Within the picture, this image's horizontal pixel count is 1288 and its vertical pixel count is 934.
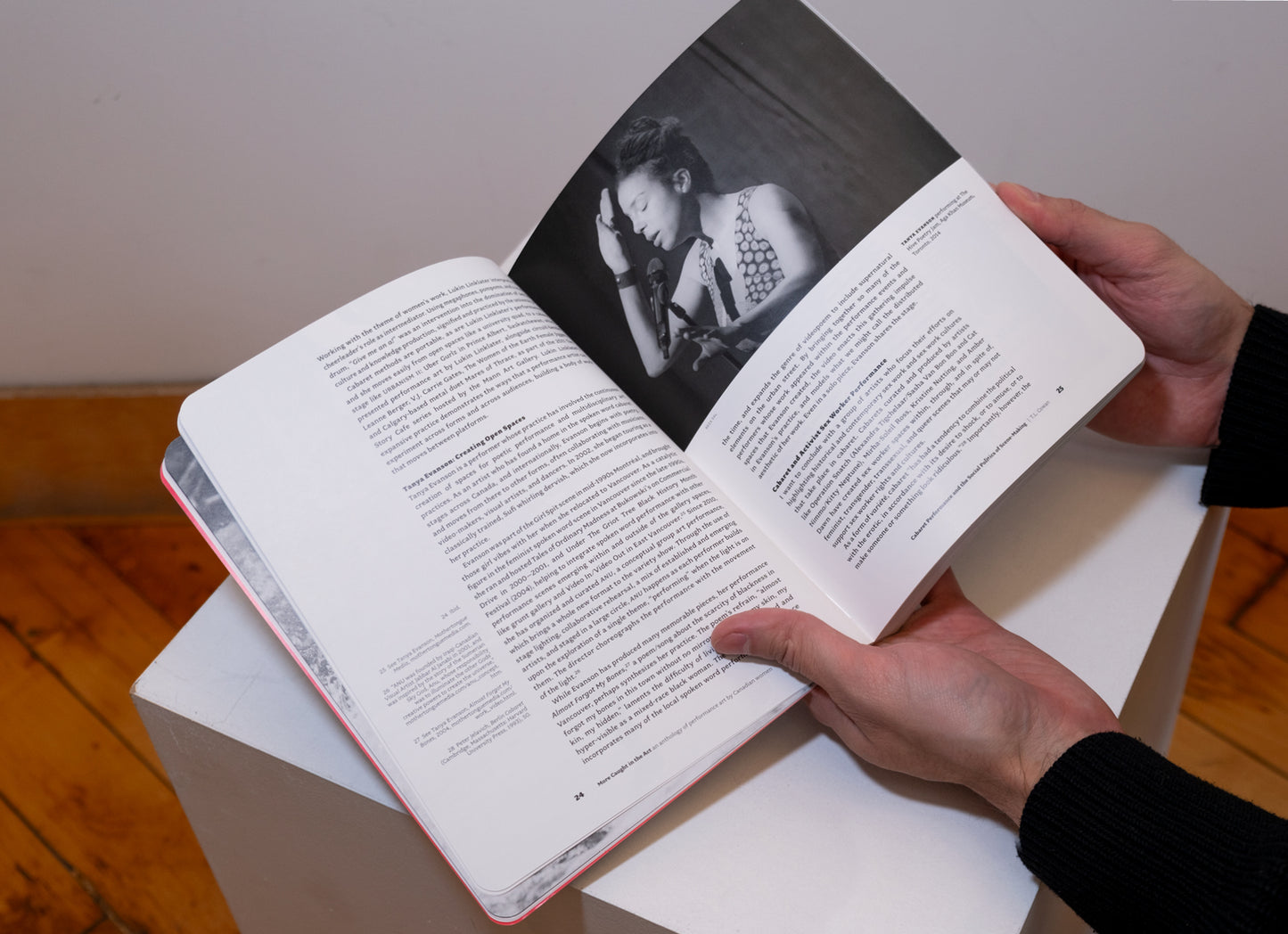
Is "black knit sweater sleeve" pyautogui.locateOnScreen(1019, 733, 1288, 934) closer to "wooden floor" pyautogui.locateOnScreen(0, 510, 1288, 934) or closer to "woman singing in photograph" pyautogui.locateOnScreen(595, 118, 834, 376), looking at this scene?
"woman singing in photograph" pyautogui.locateOnScreen(595, 118, 834, 376)

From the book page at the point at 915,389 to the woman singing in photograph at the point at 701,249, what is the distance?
0.02 m

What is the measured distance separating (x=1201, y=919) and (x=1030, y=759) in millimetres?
96

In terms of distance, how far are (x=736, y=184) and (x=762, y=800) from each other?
1.05ft

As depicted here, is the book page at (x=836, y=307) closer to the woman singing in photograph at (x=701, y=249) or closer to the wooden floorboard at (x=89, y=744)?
the woman singing in photograph at (x=701, y=249)

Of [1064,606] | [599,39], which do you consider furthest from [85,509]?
[1064,606]

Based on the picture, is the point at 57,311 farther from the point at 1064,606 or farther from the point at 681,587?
the point at 1064,606

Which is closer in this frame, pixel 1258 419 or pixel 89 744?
pixel 1258 419

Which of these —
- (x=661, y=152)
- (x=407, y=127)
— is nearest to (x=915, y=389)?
(x=661, y=152)

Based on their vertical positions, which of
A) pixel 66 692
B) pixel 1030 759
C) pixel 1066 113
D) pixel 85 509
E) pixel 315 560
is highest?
pixel 1066 113

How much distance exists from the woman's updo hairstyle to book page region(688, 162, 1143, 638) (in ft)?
0.30

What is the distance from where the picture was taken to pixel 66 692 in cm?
101

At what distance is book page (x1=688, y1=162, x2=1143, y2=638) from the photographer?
0.50 m

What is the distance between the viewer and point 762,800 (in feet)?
1.73

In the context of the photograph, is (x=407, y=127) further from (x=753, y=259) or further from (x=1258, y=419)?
(x=1258, y=419)
